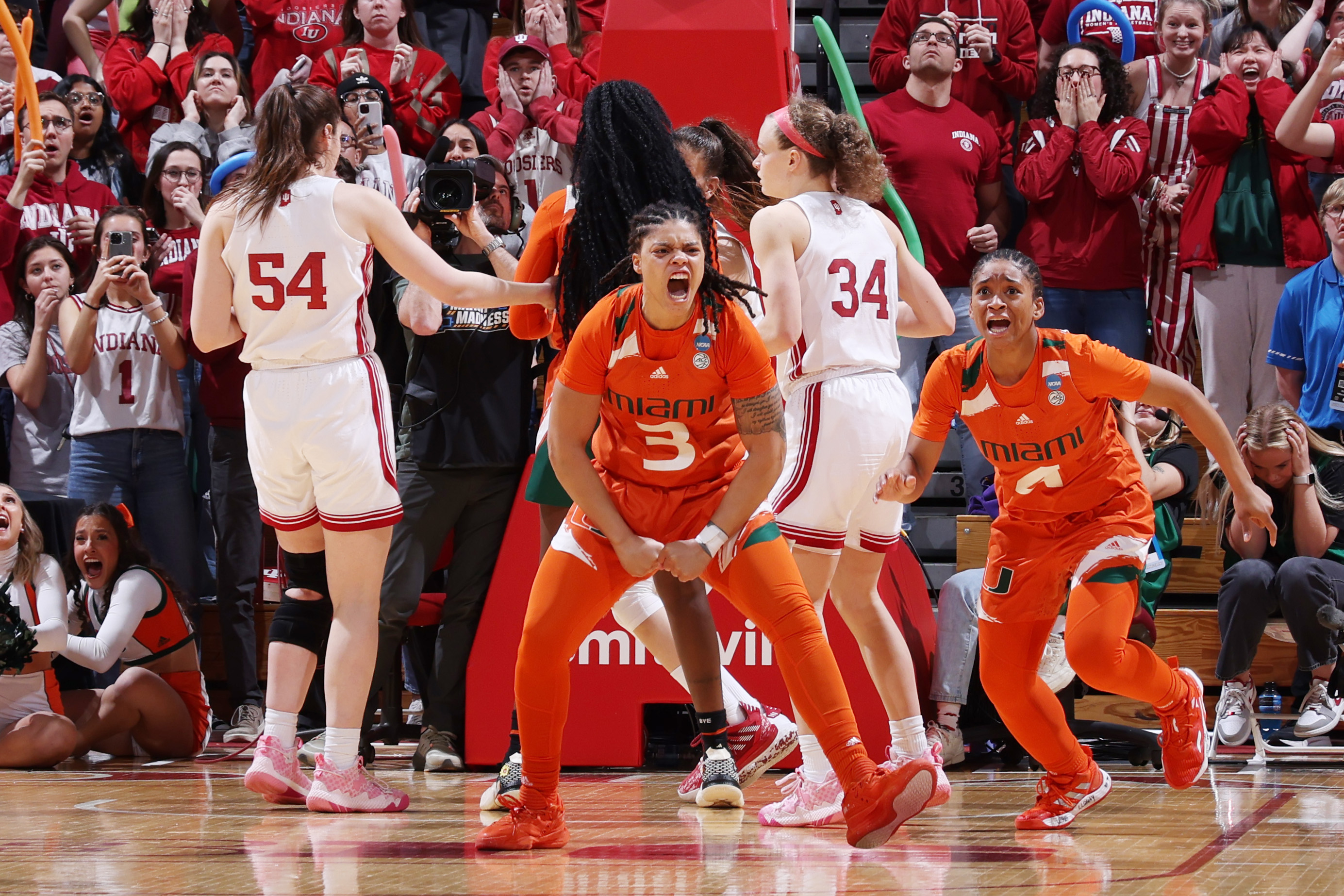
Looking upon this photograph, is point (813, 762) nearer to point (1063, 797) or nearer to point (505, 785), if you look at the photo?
point (1063, 797)

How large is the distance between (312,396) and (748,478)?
149cm

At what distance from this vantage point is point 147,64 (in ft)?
27.0

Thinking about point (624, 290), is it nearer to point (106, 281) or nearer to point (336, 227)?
point (336, 227)

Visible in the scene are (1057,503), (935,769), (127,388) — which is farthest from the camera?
(127,388)

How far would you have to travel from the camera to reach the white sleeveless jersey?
6.37m

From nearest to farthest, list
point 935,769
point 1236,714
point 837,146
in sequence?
point 935,769
point 837,146
point 1236,714

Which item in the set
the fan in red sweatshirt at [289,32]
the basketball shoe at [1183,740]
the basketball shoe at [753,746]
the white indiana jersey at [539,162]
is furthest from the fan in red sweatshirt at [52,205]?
the basketball shoe at [1183,740]

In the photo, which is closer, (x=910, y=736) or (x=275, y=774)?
(x=275, y=774)

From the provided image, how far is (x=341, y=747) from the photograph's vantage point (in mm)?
4133

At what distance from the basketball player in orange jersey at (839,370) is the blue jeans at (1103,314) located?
110 inches

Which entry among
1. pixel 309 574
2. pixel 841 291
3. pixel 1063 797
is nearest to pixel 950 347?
pixel 841 291

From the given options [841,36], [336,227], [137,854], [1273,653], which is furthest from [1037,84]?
[137,854]

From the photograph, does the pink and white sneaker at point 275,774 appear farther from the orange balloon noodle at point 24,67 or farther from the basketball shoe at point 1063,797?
the orange balloon noodle at point 24,67

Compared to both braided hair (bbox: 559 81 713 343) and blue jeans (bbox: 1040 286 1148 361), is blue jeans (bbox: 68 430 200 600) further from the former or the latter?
blue jeans (bbox: 1040 286 1148 361)
